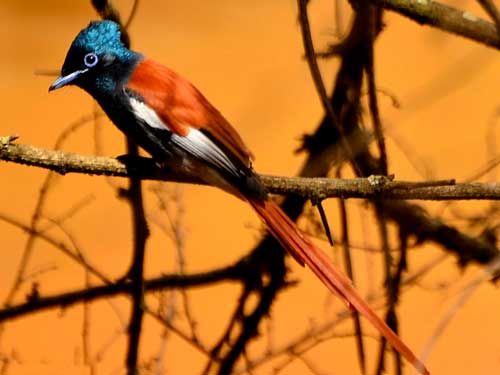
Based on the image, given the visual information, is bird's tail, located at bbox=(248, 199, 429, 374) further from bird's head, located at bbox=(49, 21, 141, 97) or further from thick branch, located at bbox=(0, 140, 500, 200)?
bird's head, located at bbox=(49, 21, 141, 97)

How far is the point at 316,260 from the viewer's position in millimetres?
1449

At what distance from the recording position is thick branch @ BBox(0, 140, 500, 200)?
4.50 ft

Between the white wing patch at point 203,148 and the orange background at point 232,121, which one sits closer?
the white wing patch at point 203,148

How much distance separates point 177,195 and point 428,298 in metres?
0.91

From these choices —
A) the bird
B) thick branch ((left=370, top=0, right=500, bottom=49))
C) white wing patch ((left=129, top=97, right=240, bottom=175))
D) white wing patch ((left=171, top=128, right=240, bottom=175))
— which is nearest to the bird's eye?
the bird

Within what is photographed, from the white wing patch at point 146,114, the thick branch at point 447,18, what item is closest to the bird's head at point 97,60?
the white wing patch at point 146,114

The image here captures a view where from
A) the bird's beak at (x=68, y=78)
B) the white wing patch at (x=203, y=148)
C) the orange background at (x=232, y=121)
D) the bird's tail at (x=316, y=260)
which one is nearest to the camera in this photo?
the bird's tail at (x=316, y=260)

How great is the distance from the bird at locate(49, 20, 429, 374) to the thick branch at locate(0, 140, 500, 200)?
9 cm

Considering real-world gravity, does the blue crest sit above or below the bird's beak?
above

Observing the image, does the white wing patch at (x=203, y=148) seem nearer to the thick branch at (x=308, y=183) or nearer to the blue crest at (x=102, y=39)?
the thick branch at (x=308, y=183)

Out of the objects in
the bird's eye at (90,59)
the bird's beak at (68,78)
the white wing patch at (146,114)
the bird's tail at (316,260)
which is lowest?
the bird's tail at (316,260)

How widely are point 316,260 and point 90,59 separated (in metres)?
0.65

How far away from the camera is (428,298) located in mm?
2549

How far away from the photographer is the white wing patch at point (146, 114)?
163cm
